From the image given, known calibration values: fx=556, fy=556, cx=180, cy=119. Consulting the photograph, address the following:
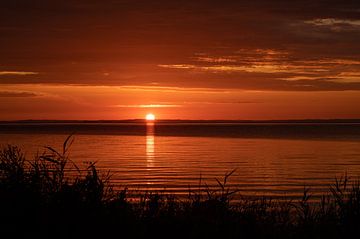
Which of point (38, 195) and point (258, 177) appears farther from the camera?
point (258, 177)

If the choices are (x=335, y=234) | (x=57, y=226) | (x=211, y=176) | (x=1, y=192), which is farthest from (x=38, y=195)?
(x=211, y=176)

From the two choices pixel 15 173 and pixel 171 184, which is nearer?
pixel 15 173

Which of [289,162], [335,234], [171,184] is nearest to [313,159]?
[289,162]

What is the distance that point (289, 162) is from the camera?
43.0m

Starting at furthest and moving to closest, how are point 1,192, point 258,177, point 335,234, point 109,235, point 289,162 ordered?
1. point 289,162
2. point 258,177
3. point 1,192
4. point 335,234
5. point 109,235

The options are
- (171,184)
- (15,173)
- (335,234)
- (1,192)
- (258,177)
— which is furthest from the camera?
(258,177)

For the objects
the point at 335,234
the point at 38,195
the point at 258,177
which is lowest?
the point at 335,234

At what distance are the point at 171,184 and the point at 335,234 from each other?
20738 millimetres

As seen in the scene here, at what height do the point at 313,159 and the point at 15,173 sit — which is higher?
the point at 313,159

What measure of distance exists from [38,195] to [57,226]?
56.7 inches

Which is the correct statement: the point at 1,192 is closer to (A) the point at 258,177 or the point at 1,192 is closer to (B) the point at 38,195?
(B) the point at 38,195

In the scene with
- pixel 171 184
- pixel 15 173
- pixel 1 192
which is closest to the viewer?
pixel 1 192

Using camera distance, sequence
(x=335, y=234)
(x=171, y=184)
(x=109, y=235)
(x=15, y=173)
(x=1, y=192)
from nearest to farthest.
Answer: (x=109, y=235) < (x=335, y=234) < (x=1, y=192) < (x=15, y=173) < (x=171, y=184)

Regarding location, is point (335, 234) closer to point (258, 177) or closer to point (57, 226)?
point (57, 226)
